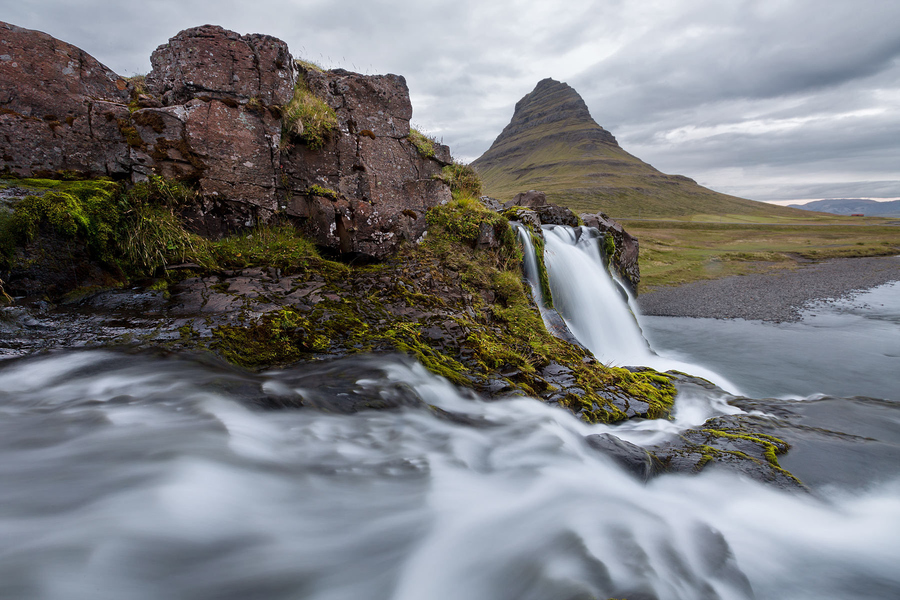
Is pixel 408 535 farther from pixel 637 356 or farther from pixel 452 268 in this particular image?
pixel 637 356

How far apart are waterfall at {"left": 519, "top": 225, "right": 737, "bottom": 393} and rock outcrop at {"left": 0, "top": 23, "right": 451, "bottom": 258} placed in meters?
4.42

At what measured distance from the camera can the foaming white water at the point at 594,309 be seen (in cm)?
1066

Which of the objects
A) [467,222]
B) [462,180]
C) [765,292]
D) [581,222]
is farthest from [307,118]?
[765,292]

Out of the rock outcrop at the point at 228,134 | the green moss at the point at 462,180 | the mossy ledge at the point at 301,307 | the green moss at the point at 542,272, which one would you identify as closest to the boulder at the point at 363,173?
the rock outcrop at the point at 228,134

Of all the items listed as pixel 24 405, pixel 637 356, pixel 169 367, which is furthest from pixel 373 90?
pixel 637 356

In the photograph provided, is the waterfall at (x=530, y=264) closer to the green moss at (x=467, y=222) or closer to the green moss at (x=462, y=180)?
the green moss at (x=467, y=222)

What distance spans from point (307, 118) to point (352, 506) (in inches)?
272

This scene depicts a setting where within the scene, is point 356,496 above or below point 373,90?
below

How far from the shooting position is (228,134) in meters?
6.38

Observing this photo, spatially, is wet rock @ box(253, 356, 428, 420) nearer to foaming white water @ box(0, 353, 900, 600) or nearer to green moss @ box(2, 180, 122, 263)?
foaming white water @ box(0, 353, 900, 600)

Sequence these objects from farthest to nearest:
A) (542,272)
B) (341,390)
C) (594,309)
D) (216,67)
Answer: (594,309), (542,272), (216,67), (341,390)

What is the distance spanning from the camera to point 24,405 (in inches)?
136

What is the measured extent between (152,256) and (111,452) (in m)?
3.31

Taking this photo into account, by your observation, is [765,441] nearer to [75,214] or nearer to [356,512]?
[356,512]
